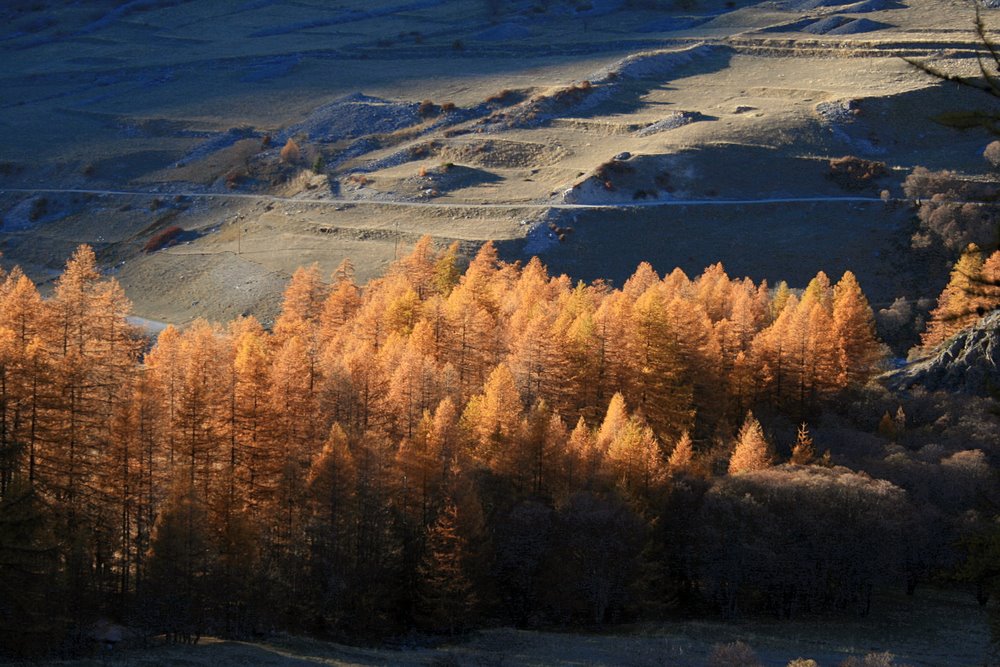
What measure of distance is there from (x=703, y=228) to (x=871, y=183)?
863 inches

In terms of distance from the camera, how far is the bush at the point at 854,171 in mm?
121312

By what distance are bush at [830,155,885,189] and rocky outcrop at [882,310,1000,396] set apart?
47002mm

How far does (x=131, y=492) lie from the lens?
44906 mm

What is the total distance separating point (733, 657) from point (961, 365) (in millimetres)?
47614

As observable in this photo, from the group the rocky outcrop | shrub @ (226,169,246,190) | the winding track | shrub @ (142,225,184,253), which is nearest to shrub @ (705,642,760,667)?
the rocky outcrop

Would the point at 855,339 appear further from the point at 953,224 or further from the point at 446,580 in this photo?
the point at 446,580

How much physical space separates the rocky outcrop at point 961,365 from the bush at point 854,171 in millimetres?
47002

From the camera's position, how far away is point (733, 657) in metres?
34.6

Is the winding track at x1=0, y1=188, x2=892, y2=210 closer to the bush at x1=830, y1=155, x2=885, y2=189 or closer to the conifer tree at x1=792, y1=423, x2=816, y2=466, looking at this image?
the bush at x1=830, y1=155, x2=885, y2=189

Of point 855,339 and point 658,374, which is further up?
point 658,374

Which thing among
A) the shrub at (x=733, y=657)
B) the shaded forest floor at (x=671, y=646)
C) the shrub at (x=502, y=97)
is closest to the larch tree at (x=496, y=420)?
the shaded forest floor at (x=671, y=646)

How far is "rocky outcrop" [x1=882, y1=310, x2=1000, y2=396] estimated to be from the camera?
2881 inches

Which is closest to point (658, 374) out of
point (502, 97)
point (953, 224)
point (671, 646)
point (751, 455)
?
point (751, 455)

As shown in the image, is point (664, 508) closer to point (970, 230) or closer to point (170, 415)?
point (170, 415)
